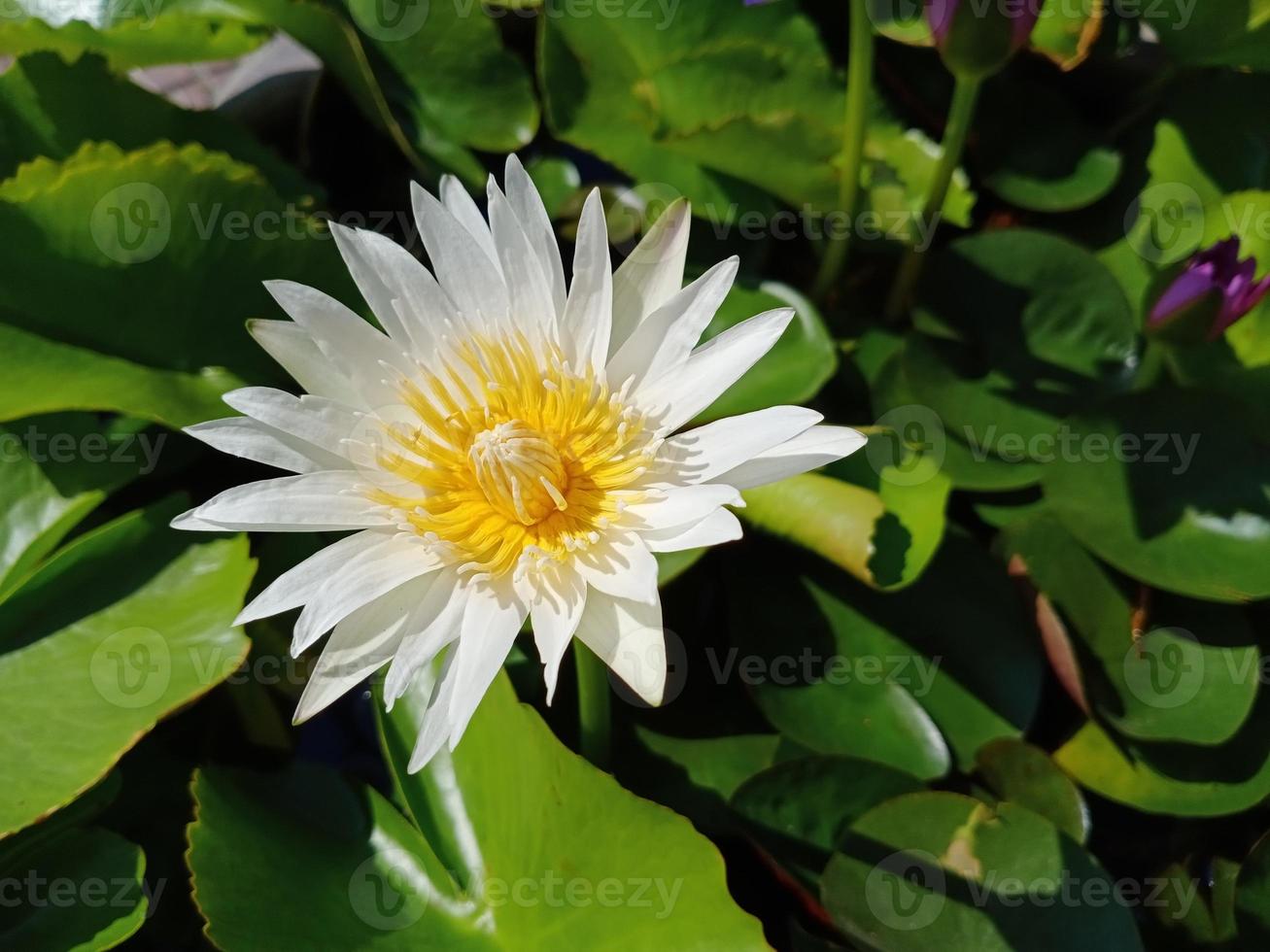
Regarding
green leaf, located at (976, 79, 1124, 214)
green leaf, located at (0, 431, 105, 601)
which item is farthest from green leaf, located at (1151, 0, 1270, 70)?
green leaf, located at (0, 431, 105, 601)

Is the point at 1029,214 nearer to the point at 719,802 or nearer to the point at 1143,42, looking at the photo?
the point at 1143,42

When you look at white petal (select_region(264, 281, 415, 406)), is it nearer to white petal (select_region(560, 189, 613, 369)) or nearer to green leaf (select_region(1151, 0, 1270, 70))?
white petal (select_region(560, 189, 613, 369))

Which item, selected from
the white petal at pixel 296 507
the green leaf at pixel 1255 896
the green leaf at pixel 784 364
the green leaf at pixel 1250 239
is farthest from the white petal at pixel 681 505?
the green leaf at pixel 1250 239

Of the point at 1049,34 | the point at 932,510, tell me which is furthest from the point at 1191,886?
the point at 1049,34

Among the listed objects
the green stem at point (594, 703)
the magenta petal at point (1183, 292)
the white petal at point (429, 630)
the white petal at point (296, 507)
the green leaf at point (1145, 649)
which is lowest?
the green leaf at point (1145, 649)

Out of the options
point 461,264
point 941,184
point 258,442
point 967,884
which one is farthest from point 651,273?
point 967,884

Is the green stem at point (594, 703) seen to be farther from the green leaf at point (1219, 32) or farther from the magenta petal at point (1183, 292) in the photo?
the green leaf at point (1219, 32)
